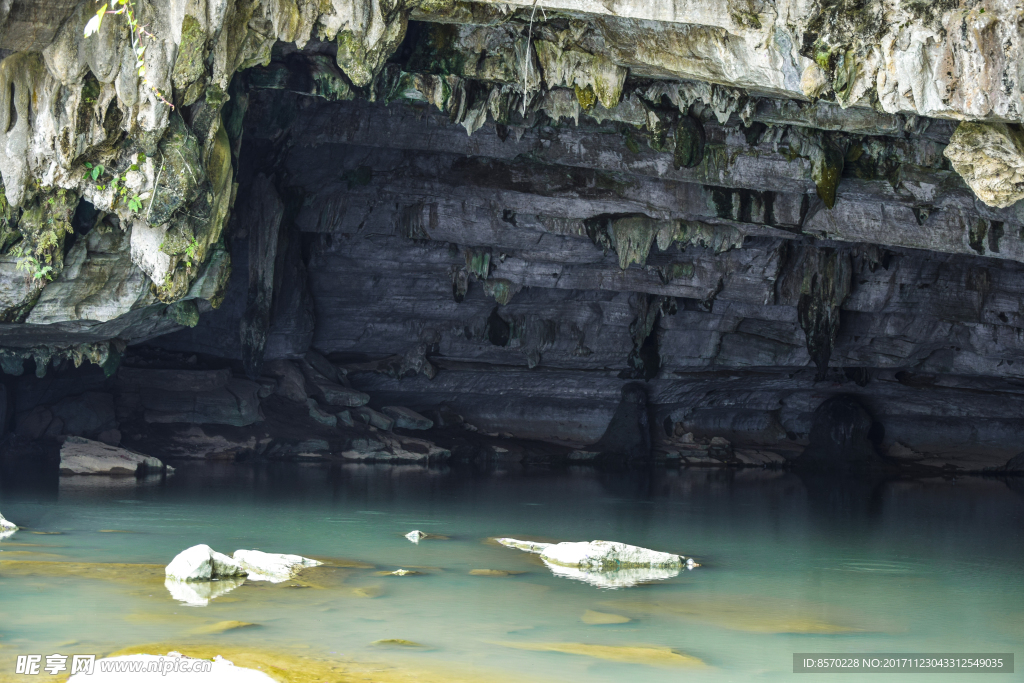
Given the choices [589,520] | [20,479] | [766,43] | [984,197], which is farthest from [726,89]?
[20,479]

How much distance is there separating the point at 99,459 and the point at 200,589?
955 cm

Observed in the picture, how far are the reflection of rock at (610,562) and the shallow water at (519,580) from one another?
0.97 ft

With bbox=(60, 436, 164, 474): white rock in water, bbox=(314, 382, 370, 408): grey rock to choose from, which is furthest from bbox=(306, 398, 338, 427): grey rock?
bbox=(60, 436, 164, 474): white rock in water

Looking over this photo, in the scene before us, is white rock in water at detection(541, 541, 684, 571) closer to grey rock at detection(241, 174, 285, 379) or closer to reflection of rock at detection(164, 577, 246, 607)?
reflection of rock at detection(164, 577, 246, 607)

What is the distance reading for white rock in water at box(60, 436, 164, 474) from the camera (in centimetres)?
1554

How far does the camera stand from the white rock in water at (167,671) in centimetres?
518

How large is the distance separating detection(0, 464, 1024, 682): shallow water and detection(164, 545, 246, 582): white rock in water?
20 centimetres

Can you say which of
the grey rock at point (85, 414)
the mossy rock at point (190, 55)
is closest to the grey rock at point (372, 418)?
the grey rock at point (85, 414)

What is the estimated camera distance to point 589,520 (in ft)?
40.4

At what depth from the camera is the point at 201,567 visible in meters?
7.60

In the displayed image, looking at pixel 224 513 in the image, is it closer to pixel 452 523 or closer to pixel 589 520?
pixel 452 523

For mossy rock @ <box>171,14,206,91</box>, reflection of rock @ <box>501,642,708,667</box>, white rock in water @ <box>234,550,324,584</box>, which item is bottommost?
white rock in water @ <box>234,550,324,584</box>

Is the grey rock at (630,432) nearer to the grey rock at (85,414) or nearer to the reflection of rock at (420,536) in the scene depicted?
the grey rock at (85,414)

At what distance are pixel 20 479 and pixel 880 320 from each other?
1508cm
